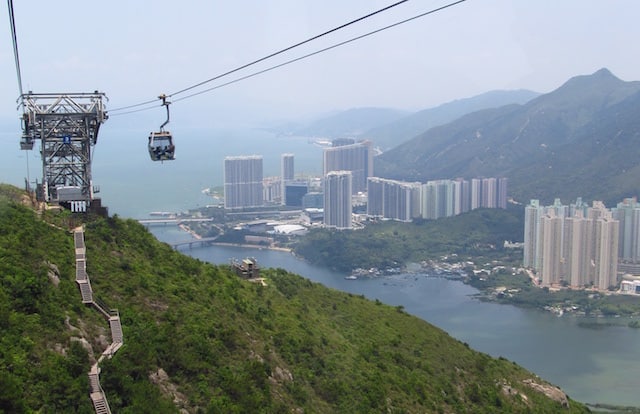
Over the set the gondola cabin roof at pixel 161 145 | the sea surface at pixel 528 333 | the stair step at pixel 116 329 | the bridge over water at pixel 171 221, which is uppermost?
the gondola cabin roof at pixel 161 145

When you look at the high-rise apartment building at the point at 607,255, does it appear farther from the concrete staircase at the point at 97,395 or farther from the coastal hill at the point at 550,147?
the concrete staircase at the point at 97,395

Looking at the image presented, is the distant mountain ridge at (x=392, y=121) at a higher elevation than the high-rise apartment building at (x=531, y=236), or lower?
higher

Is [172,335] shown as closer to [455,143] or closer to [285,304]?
[285,304]

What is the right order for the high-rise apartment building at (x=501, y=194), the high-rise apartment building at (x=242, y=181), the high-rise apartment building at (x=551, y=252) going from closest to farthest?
A: the high-rise apartment building at (x=551, y=252) → the high-rise apartment building at (x=501, y=194) → the high-rise apartment building at (x=242, y=181)

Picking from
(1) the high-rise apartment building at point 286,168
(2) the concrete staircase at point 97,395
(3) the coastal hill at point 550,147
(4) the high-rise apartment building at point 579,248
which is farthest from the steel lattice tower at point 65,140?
(1) the high-rise apartment building at point 286,168

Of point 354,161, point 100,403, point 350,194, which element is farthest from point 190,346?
point 354,161

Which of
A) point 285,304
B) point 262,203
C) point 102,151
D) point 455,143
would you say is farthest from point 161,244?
point 102,151

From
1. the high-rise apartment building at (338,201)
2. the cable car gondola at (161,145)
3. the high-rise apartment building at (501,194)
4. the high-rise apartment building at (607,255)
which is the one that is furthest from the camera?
the high-rise apartment building at (501,194)
